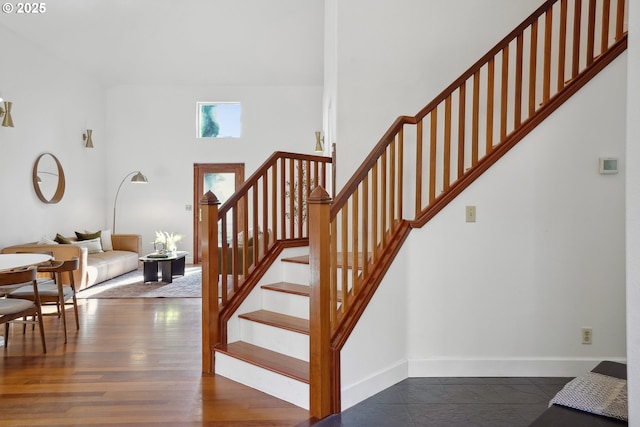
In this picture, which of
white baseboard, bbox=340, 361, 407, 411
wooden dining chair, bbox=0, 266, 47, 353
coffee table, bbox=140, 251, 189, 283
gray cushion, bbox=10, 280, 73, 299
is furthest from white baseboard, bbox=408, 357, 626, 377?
coffee table, bbox=140, 251, 189, 283

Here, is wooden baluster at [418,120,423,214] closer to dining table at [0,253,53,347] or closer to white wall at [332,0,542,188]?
white wall at [332,0,542,188]

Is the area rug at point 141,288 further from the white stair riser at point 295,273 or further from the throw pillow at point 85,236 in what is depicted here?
the white stair riser at point 295,273

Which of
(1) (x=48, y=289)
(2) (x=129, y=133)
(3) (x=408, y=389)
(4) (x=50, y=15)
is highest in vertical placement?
(4) (x=50, y=15)

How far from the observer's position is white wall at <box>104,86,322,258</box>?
9.00 m

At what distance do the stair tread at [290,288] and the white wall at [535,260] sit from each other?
83cm

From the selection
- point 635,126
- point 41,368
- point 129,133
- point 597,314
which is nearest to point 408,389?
point 597,314

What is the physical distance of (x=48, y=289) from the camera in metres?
4.00

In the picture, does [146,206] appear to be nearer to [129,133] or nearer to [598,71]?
[129,133]

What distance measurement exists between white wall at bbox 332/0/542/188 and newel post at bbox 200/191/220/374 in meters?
1.43

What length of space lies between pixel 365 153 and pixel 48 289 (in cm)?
329

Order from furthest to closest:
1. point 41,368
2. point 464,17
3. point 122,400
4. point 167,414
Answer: point 464,17 → point 41,368 → point 122,400 → point 167,414

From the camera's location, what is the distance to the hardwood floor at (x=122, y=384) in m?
2.43

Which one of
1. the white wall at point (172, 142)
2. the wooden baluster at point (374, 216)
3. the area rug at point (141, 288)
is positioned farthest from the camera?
the white wall at point (172, 142)

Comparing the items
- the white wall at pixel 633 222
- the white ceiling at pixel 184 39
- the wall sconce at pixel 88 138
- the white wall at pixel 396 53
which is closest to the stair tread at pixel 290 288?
the white wall at pixel 396 53
